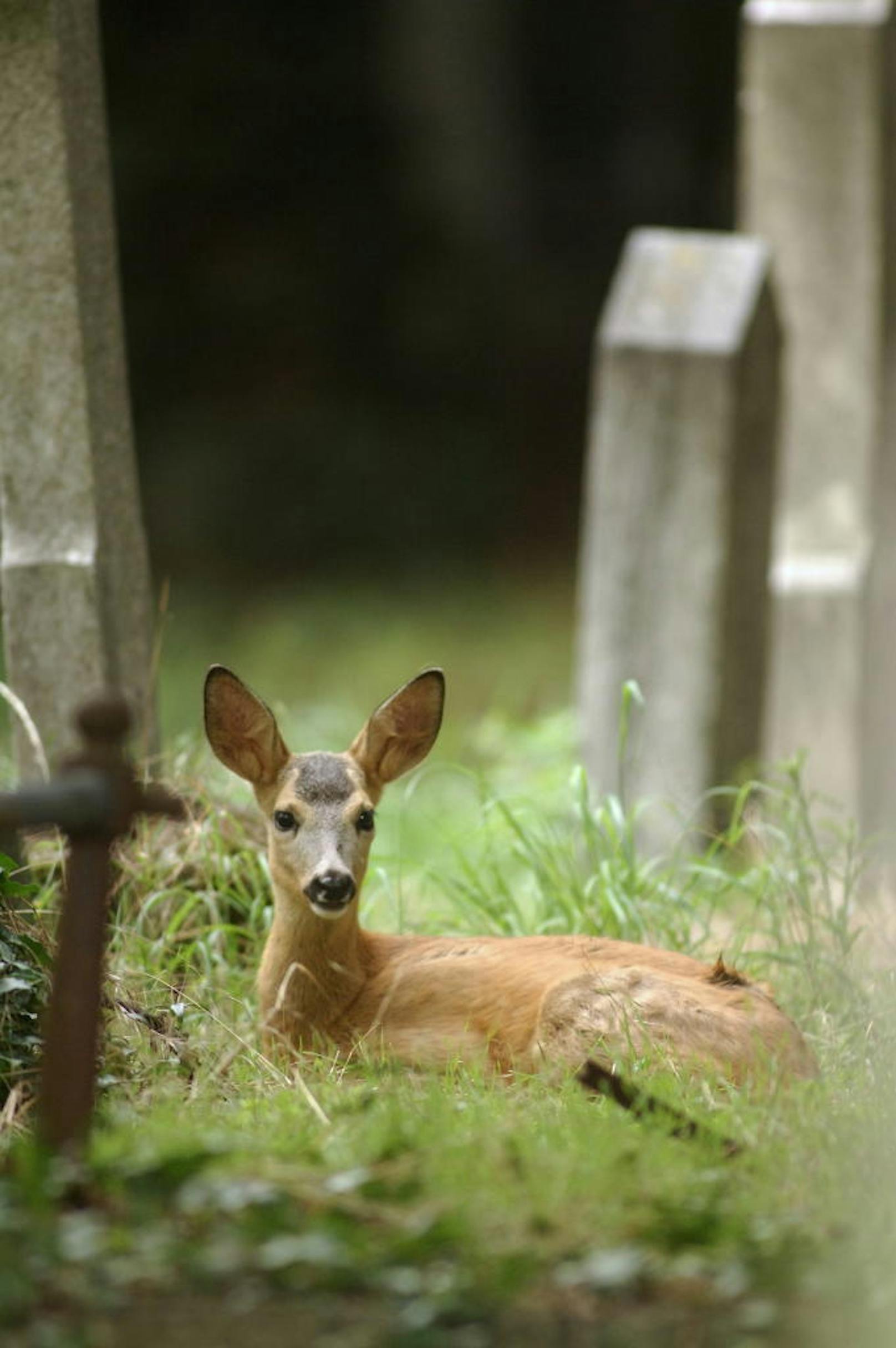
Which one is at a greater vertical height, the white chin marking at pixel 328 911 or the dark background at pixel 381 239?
the dark background at pixel 381 239

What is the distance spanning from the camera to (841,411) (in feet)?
27.7

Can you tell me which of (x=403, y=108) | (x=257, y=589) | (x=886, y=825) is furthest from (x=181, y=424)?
(x=886, y=825)

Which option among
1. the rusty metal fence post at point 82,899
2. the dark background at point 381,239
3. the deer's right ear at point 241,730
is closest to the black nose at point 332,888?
the deer's right ear at point 241,730

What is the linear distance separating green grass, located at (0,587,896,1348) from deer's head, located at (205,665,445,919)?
0.35 meters

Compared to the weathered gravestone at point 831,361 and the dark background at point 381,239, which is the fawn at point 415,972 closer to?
the weathered gravestone at point 831,361

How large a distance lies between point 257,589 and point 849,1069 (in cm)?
1058

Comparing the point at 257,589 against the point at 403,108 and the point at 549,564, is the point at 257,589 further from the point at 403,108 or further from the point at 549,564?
the point at 403,108

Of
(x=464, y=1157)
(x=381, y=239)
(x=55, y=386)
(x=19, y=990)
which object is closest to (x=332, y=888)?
(x=19, y=990)

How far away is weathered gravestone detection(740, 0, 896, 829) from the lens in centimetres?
827

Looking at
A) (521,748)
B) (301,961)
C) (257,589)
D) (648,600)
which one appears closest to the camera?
(301,961)

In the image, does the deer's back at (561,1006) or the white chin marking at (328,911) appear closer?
the deer's back at (561,1006)

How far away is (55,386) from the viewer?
17.6 ft

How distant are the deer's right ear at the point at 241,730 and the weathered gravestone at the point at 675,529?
2283 mm

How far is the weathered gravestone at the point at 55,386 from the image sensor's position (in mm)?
5309
